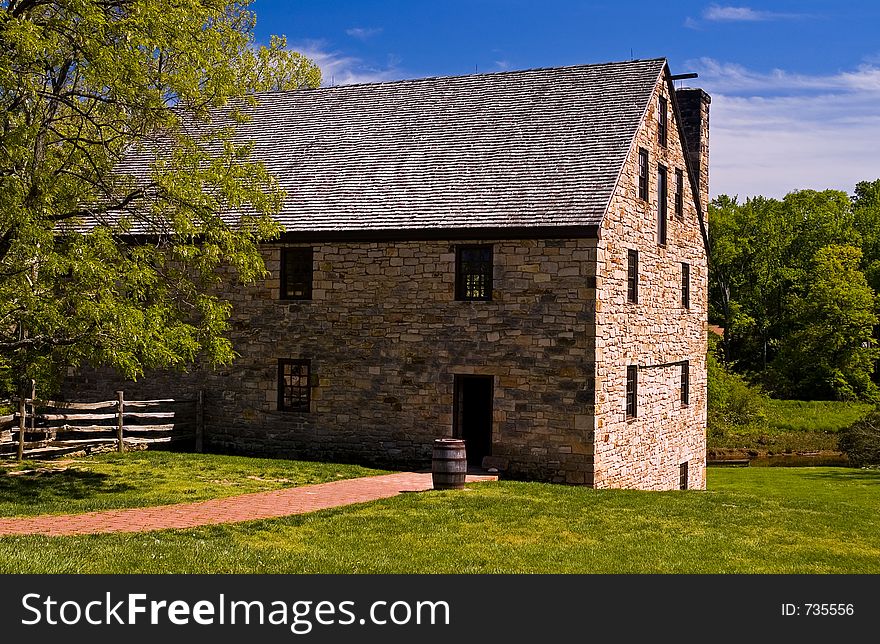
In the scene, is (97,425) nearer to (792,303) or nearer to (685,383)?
(685,383)

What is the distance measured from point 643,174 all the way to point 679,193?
3.23m

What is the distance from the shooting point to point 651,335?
22781 millimetres

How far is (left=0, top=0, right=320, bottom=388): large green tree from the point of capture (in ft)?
48.1

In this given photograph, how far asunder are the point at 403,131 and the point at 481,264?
17.3 feet

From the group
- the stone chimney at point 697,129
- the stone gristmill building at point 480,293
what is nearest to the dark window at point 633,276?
the stone gristmill building at point 480,293

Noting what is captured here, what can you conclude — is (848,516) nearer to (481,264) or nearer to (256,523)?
(481,264)

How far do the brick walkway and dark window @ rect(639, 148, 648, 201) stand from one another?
26.6 ft

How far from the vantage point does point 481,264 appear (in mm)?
20422

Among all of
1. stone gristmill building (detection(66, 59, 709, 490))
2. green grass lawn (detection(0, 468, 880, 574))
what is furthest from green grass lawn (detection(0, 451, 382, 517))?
green grass lawn (detection(0, 468, 880, 574))

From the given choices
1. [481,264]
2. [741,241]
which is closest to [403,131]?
[481,264]

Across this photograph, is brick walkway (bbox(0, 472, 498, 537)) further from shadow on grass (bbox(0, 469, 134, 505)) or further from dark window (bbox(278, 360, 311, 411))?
dark window (bbox(278, 360, 311, 411))

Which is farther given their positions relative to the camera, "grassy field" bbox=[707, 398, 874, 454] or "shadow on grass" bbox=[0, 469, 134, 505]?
"grassy field" bbox=[707, 398, 874, 454]

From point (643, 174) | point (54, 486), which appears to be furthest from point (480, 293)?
point (54, 486)
